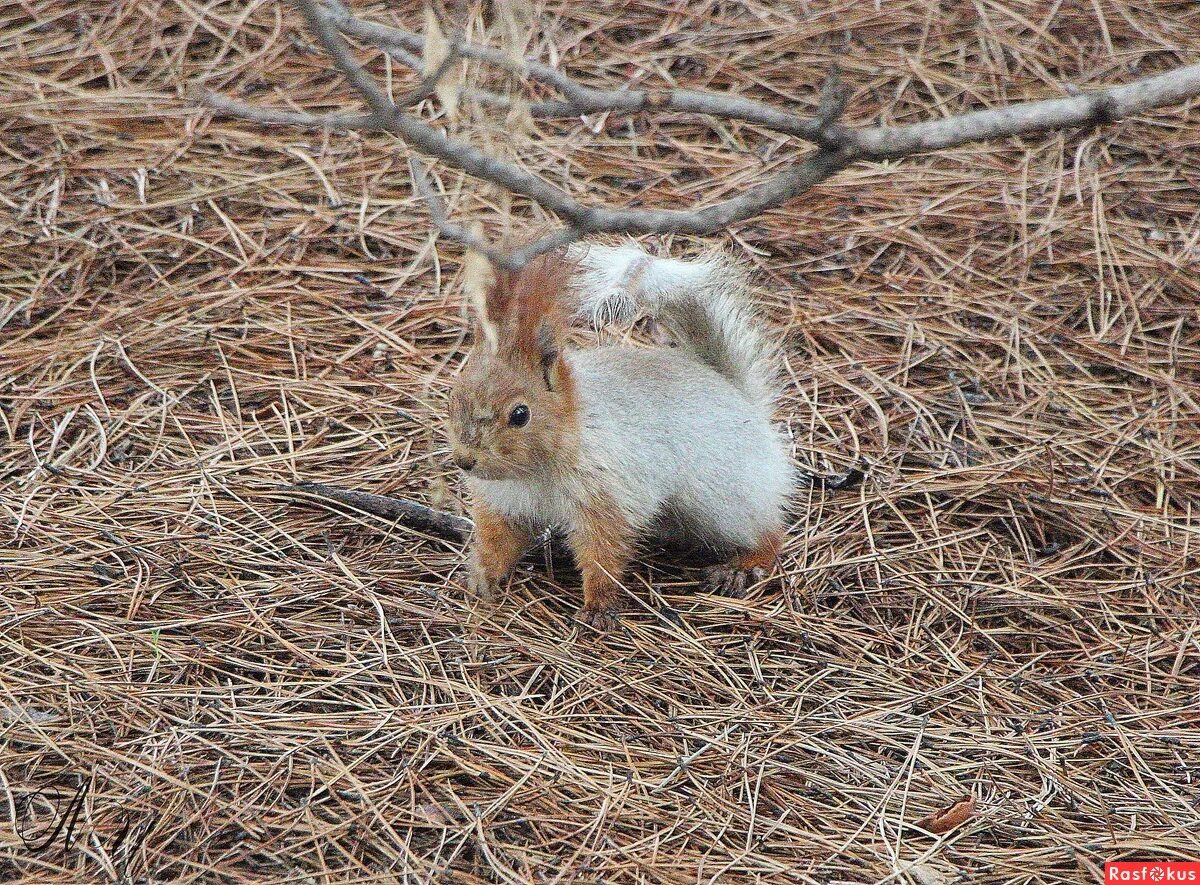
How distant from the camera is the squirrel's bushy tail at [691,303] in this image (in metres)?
2.91

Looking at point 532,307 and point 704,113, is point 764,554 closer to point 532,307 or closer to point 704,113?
point 532,307

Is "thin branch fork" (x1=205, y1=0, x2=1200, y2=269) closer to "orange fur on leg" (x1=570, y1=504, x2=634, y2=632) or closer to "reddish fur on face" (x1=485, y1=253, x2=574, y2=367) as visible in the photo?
"reddish fur on face" (x1=485, y1=253, x2=574, y2=367)

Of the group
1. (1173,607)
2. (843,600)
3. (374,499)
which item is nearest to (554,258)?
(374,499)

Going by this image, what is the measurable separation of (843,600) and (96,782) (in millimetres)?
1589

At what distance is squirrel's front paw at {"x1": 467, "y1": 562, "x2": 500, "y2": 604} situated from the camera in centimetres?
276

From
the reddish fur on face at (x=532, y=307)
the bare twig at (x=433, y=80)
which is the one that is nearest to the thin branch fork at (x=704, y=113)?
the bare twig at (x=433, y=80)

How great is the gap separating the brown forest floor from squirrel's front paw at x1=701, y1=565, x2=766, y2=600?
7 centimetres

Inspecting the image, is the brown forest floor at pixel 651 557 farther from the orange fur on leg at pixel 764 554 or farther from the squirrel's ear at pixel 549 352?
the squirrel's ear at pixel 549 352

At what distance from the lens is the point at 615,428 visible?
9.29ft

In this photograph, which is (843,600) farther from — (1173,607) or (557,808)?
(557,808)

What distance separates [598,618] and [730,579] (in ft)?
1.18

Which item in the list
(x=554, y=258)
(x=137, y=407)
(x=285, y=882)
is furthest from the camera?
(x=137, y=407)

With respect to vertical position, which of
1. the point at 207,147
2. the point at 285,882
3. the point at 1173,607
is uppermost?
the point at 207,147

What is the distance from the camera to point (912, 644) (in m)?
2.73
